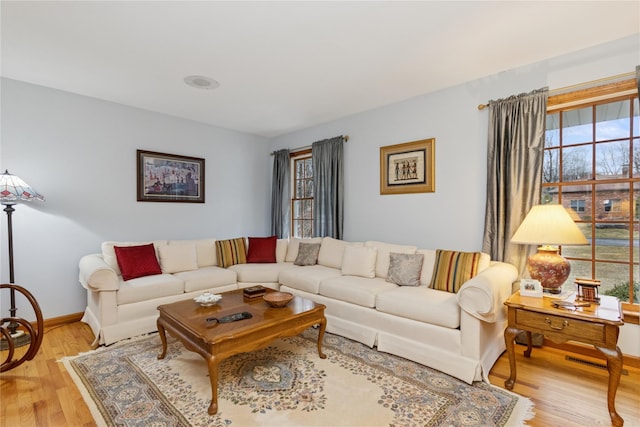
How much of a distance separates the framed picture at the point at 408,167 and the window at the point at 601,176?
1095 mm

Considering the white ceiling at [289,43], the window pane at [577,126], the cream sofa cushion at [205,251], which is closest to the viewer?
the white ceiling at [289,43]

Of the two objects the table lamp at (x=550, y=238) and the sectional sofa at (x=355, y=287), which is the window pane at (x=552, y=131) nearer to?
the table lamp at (x=550, y=238)

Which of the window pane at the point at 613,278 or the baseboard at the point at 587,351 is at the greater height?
the window pane at the point at 613,278

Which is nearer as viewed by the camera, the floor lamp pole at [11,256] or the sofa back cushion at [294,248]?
the floor lamp pole at [11,256]

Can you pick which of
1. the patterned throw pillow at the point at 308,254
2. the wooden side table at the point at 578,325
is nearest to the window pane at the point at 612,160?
the wooden side table at the point at 578,325

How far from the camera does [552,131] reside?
2902mm

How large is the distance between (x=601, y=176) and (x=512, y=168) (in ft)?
2.24

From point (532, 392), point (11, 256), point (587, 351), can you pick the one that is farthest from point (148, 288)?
point (587, 351)

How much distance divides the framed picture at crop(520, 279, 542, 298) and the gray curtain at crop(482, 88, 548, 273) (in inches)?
22.3

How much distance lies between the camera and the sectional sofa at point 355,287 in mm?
2330

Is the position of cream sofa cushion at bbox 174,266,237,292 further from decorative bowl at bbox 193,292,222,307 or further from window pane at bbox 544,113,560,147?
window pane at bbox 544,113,560,147

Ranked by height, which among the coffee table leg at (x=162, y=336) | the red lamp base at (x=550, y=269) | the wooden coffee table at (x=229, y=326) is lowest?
the coffee table leg at (x=162, y=336)

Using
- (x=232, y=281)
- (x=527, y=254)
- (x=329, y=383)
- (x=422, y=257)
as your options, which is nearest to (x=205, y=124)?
(x=232, y=281)

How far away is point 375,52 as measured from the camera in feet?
8.72
